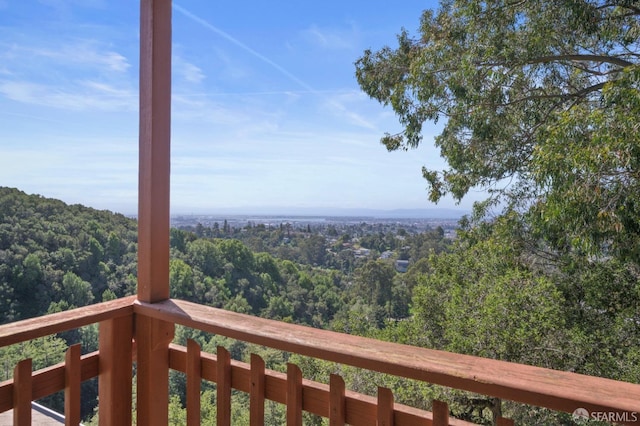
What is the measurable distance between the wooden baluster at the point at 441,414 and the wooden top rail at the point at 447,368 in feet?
0.28

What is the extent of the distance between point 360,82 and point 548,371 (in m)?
4.44

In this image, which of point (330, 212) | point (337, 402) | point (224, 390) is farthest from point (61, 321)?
point (330, 212)

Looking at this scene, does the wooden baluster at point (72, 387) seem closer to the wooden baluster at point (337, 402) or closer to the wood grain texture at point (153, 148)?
the wood grain texture at point (153, 148)

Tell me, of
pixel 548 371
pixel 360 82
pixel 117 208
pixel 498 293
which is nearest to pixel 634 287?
pixel 498 293

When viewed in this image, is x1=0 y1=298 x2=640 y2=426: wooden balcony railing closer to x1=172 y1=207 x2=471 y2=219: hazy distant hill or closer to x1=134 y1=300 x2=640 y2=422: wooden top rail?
x1=134 y1=300 x2=640 y2=422: wooden top rail

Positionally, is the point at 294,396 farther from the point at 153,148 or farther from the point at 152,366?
the point at 153,148

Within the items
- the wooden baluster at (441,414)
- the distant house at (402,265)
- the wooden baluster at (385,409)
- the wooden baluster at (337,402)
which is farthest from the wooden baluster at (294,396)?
the distant house at (402,265)

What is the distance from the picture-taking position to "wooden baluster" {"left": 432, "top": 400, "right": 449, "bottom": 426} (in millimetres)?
834

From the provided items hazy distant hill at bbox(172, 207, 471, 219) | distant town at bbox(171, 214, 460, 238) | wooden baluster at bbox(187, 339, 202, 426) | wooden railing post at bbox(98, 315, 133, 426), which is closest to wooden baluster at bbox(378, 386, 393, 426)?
wooden baluster at bbox(187, 339, 202, 426)

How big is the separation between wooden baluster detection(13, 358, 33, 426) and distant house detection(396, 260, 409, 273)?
3557 mm

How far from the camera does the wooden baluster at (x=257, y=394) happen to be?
3.61 feet

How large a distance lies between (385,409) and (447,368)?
0.22 meters

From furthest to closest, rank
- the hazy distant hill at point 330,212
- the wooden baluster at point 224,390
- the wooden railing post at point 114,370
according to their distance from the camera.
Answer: the hazy distant hill at point 330,212, the wooden railing post at point 114,370, the wooden baluster at point 224,390

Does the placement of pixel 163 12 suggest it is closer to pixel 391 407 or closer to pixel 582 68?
pixel 391 407
